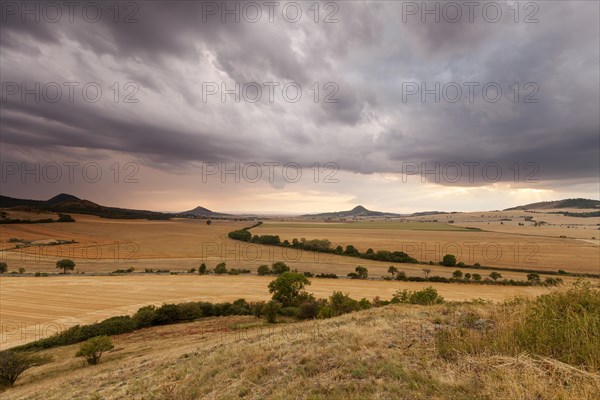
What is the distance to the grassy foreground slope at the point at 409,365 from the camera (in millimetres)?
6066

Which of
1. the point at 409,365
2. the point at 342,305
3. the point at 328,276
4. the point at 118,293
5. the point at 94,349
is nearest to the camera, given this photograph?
the point at 409,365

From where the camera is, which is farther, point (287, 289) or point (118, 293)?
point (118, 293)

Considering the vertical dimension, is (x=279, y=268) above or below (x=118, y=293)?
above

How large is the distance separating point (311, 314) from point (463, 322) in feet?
91.2

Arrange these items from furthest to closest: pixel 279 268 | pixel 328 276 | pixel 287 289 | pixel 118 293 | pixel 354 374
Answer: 1. pixel 279 268
2. pixel 328 276
3. pixel 118 293
4. pixel 287 289
5. pixel 354 374

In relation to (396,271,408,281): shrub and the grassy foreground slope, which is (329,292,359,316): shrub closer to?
the grassy foreground slope

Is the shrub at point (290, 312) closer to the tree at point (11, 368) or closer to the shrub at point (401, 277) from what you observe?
the tree at point (11, 368)

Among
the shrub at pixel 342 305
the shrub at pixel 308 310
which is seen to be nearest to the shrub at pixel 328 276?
the shrub at pixel 308 310

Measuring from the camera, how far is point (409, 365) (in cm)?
765

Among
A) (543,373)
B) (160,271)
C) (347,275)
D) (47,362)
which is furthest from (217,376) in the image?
(160,271)

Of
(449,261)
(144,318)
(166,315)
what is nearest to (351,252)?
(449,261)

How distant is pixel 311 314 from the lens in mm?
36812

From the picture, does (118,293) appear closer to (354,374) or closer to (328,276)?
(328,276)

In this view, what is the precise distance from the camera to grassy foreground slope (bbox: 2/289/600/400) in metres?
6.07
